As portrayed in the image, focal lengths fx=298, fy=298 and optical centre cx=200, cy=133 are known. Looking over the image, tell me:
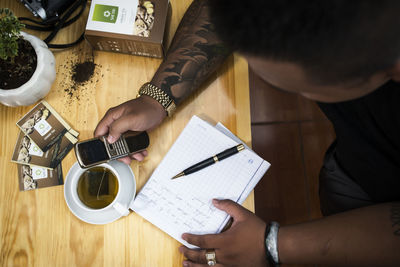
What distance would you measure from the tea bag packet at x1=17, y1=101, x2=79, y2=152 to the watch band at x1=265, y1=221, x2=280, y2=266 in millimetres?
552

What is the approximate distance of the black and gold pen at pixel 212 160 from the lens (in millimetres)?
749

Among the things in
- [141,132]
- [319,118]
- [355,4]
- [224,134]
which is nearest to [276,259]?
[224,134]

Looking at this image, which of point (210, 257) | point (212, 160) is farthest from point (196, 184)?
point (210, 257)

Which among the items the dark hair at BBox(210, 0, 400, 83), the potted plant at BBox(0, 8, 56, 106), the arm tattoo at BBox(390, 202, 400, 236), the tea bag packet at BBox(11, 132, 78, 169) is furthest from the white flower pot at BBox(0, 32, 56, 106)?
the arm tattoo at BBox(390, 202, 400, 236)

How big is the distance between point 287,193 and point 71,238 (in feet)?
3.46

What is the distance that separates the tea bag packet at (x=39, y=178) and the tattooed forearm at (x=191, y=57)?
1.14ft

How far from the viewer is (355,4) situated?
1.10 feet

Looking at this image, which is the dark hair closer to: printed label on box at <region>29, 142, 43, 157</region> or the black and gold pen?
the black and gold pen

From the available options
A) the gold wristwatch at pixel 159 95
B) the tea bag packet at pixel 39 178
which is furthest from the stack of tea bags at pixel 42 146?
the gold wristwatch at pixel 159 95

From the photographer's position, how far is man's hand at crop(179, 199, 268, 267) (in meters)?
0.72

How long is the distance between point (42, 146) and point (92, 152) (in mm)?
165

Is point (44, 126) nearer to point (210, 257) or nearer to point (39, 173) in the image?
Answer: point (39, 173)

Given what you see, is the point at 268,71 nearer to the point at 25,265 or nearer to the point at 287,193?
the point at 25,265

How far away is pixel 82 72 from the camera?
821mm
